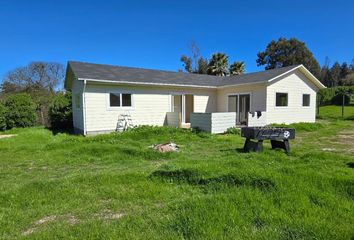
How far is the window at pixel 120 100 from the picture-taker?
1227 centimetres

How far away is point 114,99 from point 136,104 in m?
1.24

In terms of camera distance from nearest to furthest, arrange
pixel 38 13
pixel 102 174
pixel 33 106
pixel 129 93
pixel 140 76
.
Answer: pixel 102 174, pixel 38 13, pixel 129 93, pixel 140 76, pixel 33 106

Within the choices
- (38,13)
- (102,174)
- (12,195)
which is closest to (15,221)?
(12,195)

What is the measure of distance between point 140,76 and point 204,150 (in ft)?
26.1

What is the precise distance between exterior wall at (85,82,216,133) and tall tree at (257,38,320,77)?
1483 inches

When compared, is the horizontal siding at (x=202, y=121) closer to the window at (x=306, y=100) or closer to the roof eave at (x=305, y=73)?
the roof eave at (x=305, y=73)

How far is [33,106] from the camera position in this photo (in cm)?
1532

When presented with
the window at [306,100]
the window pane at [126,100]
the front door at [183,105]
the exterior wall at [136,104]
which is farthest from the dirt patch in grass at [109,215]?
the window at [306,100]

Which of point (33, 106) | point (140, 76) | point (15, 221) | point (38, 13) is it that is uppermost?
point (38, 13)

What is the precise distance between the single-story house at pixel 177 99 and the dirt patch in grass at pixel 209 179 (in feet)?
22.5

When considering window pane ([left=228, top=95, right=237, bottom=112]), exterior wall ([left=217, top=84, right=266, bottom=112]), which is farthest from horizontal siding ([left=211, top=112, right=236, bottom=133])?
window pane ([left=228, top=95, right=237, bottom=112])

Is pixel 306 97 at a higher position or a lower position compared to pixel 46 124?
higher

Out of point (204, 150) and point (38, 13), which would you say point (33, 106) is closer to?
point (38, 13)

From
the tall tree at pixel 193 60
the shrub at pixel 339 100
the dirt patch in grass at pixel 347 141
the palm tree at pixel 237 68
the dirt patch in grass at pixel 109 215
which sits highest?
the tall tree at pixel 193 60
